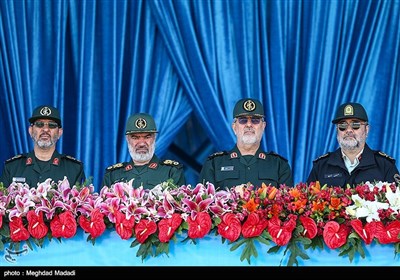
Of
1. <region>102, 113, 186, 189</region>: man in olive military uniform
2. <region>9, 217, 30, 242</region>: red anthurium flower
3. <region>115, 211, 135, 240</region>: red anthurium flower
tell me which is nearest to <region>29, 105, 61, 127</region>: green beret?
<region>102, 113, 186, 189</region>: man in olive military uniform

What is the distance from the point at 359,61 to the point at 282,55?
0.73m

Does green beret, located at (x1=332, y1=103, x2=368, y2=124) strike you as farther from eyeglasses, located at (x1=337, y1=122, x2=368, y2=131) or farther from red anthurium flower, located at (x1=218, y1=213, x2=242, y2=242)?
red anthurium flower, located at (x1=218, y1=213, x2=242, y2=242)

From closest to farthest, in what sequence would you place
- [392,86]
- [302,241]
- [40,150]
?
[302,241]
[40,150]
[392,86]

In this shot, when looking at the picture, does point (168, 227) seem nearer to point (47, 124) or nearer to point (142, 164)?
point (142, 164)

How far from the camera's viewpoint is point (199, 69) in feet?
27.0

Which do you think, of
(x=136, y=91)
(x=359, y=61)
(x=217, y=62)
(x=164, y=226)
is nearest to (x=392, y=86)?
(x=359, y=61)

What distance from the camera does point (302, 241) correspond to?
16.1 ft

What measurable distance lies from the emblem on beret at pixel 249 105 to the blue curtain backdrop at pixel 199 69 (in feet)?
4.35

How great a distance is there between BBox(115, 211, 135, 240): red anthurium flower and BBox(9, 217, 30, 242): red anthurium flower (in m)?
0.54

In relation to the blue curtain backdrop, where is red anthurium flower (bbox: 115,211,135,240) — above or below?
below

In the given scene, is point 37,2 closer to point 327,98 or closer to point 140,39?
point 140,39

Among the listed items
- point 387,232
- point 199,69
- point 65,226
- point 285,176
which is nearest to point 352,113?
point 285,176

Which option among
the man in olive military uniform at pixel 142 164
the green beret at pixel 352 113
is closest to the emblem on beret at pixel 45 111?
the man in olive military uniform at pixel 142 164

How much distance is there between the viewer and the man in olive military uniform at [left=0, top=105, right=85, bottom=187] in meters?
6.90
